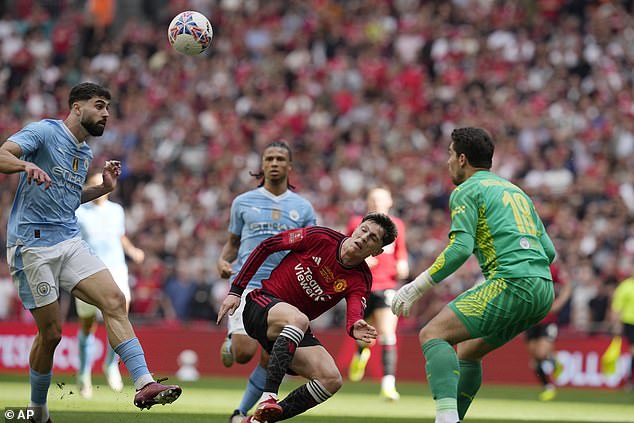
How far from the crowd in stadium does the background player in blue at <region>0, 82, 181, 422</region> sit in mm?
10914

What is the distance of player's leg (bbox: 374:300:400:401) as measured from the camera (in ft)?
45.3

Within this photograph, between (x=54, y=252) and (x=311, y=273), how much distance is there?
2.04m

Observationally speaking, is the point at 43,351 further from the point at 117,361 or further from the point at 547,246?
the point at 117,361

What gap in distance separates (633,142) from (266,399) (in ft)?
49.4

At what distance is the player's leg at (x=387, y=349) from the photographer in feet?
45.3

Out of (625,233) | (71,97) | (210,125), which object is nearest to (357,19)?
(210,125)

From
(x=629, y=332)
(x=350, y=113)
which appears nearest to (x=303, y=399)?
(x=629, y=332)

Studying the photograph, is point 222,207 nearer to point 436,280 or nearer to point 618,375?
point 618,375

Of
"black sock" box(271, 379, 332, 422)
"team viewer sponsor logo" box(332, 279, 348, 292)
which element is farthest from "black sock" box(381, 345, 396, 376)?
"black sock" box(271, 379, 332, 422)

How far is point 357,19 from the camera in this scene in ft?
86.5

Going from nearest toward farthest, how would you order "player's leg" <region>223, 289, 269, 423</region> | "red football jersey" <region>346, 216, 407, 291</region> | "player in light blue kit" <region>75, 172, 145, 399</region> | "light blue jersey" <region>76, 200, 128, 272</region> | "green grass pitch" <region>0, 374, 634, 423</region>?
"player's leg" <region>223, 289, 269, 423</region> < "green grass pitch" <region>0, 374, 634, 423</region> < "player in light blue kit" <region>75, 172, 145, 399</region> < "light blue jersey" <region>76, 200, 128, 272</region> < "red football jersey" <region>346, 216, 407, 291</region>

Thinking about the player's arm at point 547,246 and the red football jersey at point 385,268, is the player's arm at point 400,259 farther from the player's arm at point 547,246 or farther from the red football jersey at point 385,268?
the player's arm at point 547,246

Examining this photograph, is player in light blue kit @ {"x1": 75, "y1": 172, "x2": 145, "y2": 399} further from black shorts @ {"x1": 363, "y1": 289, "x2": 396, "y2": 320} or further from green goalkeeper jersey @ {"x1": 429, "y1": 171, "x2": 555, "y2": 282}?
green goalkeeper jersey @ {"x1": 429, "y1": 171, "x2": 555, "y2": 282}

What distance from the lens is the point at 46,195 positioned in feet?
28.9
